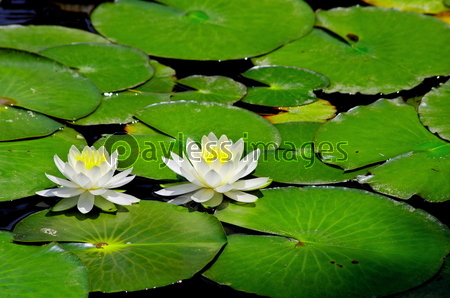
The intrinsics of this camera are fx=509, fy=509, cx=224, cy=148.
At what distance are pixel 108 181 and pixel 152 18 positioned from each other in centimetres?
199

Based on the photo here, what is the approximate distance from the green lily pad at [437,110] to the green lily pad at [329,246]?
71 centimetres

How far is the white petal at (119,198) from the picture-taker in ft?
7.37

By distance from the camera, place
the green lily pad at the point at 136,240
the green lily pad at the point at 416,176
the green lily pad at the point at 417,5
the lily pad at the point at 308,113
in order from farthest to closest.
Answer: the green lily pad at the point at 417,5
the lily pad at the point at 308,113
the green lily pad at the point at 416,176
the green lily pad at the point at 136,240

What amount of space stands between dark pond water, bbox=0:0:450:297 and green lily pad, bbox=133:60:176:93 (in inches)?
2.4

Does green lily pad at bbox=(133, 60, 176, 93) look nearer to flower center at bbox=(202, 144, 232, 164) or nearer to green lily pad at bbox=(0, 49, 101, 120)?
green lily pad at bbox=(0, 49, 101, 120)

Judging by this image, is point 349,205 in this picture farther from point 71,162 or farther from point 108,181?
point 71,162

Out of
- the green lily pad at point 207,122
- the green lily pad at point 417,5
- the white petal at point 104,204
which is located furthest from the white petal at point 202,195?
the green lily pad at point 417,5

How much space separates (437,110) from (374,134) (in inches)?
18.9

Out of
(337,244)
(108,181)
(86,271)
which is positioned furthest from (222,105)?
(86,271)

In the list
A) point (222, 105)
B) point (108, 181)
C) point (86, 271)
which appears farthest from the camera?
point (222, 105)

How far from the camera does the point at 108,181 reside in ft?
7.50

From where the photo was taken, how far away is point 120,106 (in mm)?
3035

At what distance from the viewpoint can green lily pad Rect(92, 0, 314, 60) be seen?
3.59 m

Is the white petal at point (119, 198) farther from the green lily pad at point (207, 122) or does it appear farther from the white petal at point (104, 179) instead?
the green lily pad at point (207, 122)
